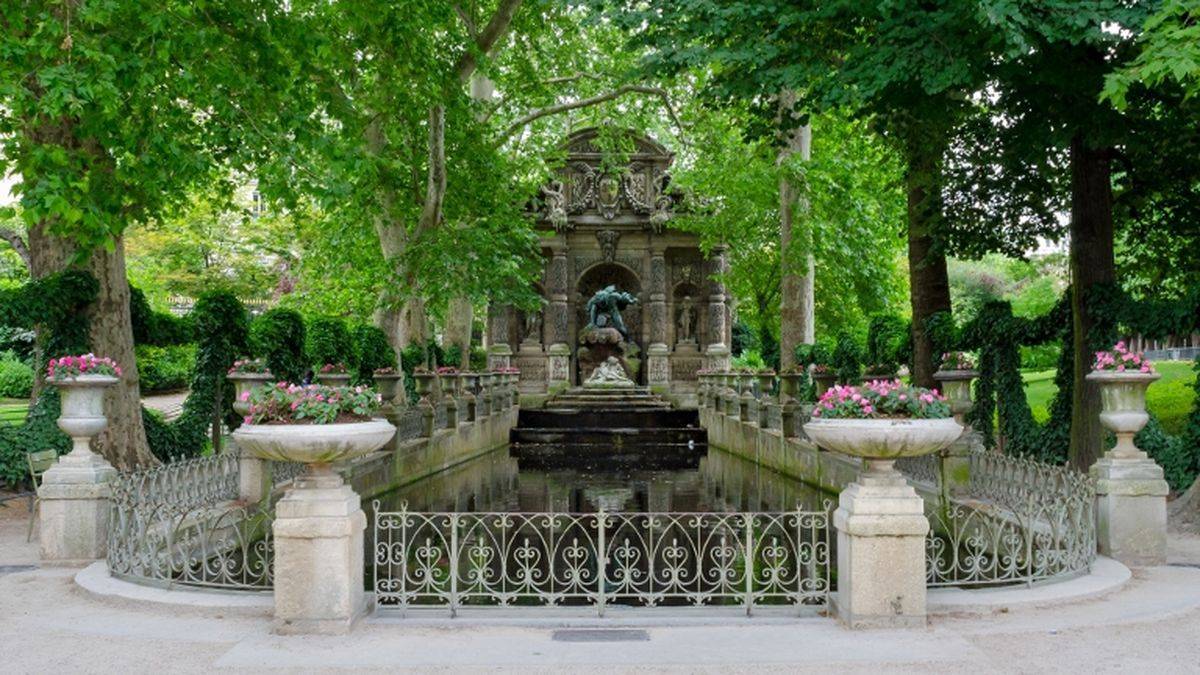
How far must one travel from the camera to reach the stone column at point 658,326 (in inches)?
1540

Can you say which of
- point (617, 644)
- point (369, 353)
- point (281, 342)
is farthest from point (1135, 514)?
point (369, 353)

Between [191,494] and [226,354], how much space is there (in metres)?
6.11

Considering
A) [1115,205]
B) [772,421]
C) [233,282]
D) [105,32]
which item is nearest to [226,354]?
[105,32]

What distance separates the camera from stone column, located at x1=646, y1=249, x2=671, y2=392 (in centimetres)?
3912

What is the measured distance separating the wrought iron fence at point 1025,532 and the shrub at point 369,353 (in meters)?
13.1

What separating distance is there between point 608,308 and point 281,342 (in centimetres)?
2089

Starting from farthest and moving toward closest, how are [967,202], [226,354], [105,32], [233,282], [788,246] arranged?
[233,282] < [788,246] < [967,202] < [226,354] < [105,32]

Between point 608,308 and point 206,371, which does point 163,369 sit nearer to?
point 608,308

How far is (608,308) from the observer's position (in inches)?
1485

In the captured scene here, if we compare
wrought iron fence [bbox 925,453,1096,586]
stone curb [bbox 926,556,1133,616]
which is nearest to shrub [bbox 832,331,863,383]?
wrought iron fence [bbox 925,453,1096,586]

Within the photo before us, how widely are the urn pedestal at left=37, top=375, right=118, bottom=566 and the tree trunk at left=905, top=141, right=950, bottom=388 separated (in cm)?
1284

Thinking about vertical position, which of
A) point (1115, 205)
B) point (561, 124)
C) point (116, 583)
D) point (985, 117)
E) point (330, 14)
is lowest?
point (116, 583)

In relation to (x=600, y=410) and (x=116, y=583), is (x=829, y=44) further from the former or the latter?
(x=600, y=410)

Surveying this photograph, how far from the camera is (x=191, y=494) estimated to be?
36.7 ft
